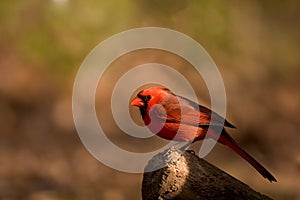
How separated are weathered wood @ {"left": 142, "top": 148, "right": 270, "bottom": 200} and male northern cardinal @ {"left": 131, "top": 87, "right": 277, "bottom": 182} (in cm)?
33

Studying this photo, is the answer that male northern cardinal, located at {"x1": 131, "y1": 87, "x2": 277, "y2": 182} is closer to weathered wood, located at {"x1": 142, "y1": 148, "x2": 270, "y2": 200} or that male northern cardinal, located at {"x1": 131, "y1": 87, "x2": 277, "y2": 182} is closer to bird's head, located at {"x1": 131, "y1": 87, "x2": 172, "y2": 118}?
bird's head, located at {"x1": 131, "y1": 87, "x2": 172, "y2": 118}

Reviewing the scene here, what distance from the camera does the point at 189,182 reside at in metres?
2.53

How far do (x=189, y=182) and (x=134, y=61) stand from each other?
3098mm

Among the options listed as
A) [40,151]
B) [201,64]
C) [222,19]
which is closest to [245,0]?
[222,19]

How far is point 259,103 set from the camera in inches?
215

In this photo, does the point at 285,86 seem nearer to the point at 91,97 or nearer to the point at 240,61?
the point at 240,61

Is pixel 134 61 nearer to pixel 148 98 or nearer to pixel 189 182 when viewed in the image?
pixel 148 98

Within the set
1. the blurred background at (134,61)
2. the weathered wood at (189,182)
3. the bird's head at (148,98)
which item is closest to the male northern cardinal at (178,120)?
the bird's head at (148,98)

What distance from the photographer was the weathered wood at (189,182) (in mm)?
2529

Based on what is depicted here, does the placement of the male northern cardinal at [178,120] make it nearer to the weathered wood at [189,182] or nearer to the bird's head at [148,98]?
the bird's head at [148,98]

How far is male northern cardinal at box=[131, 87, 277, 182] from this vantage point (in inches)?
115

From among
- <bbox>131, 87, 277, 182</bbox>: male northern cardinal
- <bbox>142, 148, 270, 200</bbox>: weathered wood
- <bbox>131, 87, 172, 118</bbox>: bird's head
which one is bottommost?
<bbox>142, 148, 270, 200</bbox>: weathered wood

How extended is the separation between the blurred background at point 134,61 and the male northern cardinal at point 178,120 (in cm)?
220

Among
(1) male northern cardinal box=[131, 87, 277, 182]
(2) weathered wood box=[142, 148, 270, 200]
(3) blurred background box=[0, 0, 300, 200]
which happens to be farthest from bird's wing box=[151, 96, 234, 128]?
(3) blurred background box=[0, 0, 300, 200]
